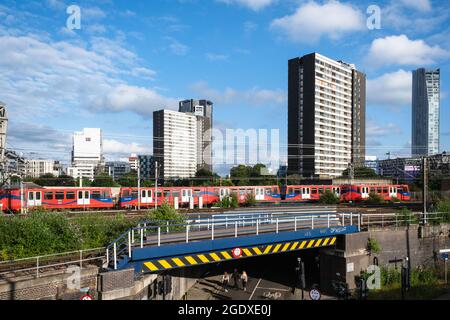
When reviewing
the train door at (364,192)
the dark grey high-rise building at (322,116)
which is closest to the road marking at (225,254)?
the train door at (364,192)

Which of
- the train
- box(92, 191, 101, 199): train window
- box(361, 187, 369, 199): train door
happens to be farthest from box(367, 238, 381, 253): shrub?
box(361, 187, 369, 199): train door

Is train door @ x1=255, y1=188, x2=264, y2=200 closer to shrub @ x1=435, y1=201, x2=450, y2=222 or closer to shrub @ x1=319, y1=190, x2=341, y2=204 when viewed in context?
shrub @ x1=319, y1=190, x2=341, y2=204

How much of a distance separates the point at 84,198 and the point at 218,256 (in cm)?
2789

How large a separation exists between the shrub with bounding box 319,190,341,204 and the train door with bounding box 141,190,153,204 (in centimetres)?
2195

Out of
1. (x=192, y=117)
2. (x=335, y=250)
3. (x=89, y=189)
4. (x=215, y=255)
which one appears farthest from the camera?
(x=192, y=117)

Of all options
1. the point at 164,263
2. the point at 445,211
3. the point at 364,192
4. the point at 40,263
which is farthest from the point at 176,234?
the point at 364,192

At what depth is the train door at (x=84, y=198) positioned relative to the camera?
36.5 meters

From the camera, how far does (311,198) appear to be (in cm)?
4772

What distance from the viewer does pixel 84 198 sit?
36812mm

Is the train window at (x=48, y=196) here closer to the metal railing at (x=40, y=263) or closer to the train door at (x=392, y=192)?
the metal railing at (x=40, y=263)

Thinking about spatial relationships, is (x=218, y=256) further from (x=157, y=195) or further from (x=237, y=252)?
(x=157, y=195)

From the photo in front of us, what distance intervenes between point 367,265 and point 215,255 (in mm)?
9489
